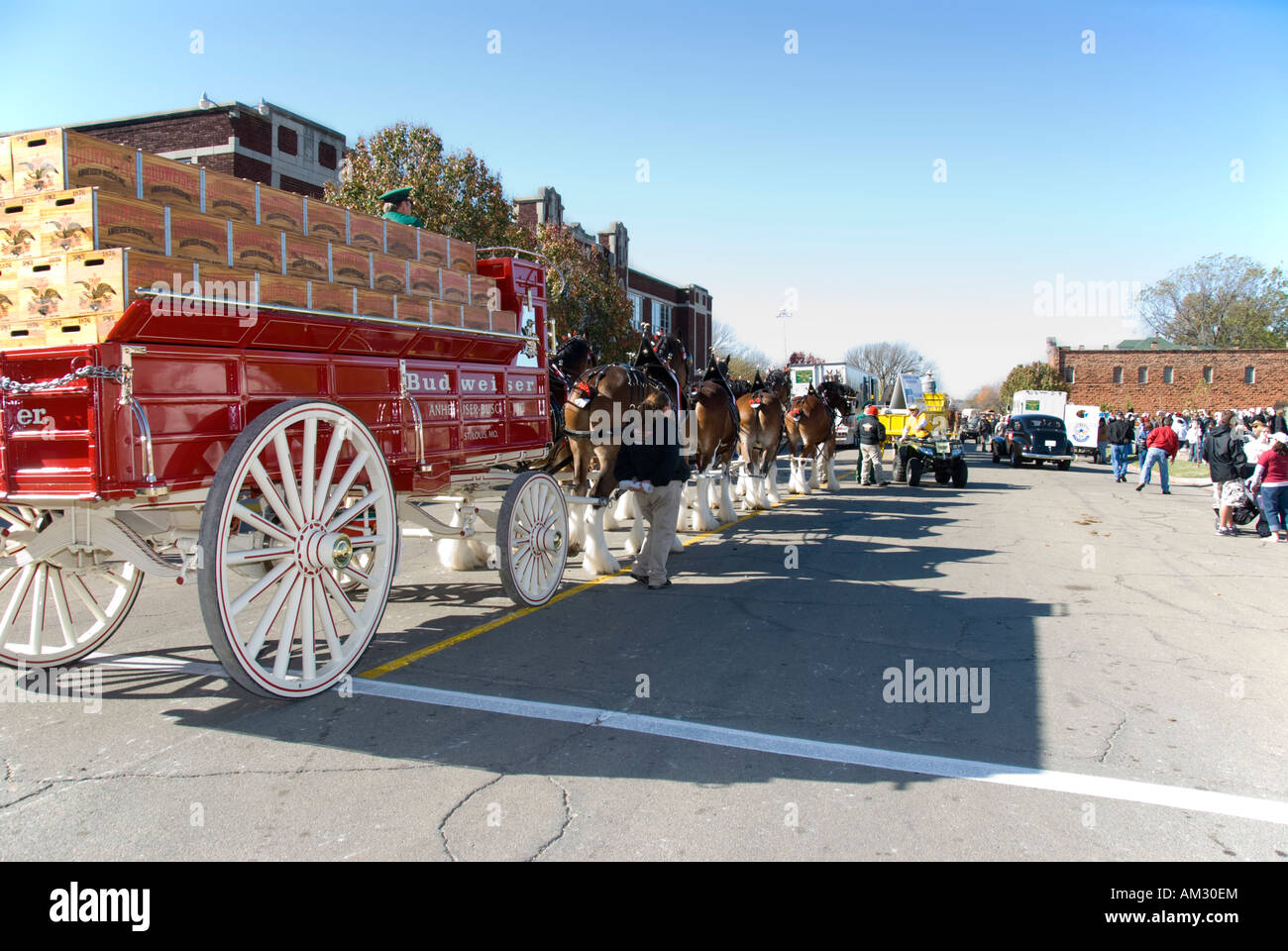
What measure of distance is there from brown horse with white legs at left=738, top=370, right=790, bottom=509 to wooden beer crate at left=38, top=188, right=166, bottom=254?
433 inches

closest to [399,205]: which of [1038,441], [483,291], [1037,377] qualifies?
[483,291]

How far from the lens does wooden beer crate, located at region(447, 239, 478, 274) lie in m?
6.67

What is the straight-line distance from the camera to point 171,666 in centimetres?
552

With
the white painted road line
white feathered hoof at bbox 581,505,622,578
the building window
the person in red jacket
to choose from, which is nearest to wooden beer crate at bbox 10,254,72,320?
the white painted road line

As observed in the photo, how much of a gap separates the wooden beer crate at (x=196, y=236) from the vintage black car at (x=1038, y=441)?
29274 millimetres

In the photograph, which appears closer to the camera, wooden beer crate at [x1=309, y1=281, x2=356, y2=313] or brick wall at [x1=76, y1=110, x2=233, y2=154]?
wooden beer crate at [x1=309, y1=281, x2=356, y2=313]

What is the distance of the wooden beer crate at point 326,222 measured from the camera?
5.27 metres

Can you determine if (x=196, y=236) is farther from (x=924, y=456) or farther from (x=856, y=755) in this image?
(x=924, y=456)

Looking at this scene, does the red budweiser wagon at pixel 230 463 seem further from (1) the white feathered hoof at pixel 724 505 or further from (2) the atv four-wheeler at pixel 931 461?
(2) the atv four-wheeler at pixel 931 461

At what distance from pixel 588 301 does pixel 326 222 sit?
69.5 feet

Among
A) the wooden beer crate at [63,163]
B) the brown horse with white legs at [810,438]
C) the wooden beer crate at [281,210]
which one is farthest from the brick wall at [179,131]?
the wooden beer crate at [63,163]

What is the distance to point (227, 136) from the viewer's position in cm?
2522

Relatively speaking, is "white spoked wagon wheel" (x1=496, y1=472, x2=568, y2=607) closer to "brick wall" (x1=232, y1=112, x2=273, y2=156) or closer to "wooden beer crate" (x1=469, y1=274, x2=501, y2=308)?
"wooden beer crate" (x1=469, y1=274, x2=501, y2=308)
